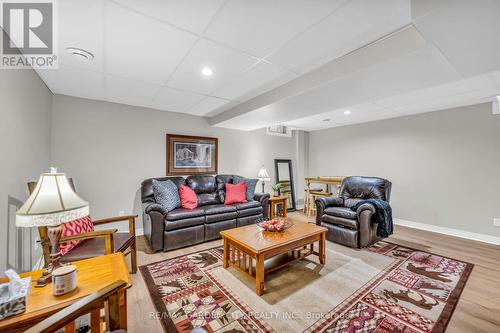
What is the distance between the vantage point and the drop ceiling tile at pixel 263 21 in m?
A: 1.43

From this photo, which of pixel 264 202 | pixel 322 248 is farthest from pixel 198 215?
pixel 322 248

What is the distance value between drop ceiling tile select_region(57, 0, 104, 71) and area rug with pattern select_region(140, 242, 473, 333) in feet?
7.95

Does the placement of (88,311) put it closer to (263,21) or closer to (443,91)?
(263,21)

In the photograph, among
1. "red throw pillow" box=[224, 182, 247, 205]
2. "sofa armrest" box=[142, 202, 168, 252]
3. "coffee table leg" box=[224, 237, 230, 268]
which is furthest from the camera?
"red throw pillow" box=[224, 182, 247, 205]

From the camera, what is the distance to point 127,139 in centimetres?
372

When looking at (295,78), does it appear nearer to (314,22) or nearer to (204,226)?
(314,22)

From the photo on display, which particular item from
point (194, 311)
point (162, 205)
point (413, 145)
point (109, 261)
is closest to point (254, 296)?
point (194, 311)

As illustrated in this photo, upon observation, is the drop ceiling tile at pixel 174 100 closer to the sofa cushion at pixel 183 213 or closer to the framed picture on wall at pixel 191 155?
the framed picture on wall at pixel 191 155

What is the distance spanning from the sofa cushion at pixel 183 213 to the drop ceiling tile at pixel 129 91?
1843 mm

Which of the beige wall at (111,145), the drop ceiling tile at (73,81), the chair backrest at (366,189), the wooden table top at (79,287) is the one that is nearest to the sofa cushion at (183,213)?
the beige wall at (111,145)

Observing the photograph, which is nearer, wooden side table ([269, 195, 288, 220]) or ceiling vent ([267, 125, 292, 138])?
wooden side table ([269, 195, 288, 220])

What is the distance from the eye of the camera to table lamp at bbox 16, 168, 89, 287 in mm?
1150

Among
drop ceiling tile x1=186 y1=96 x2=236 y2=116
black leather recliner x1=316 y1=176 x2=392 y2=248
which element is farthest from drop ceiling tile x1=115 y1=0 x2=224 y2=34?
black leather recliner x1=316 y1=176 x2=392 y2=248

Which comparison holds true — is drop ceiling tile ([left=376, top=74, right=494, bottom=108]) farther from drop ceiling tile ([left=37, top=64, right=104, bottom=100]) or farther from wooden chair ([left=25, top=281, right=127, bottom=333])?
drop ceiling tile ([left=37, top=64, right=104, bottom=100])
